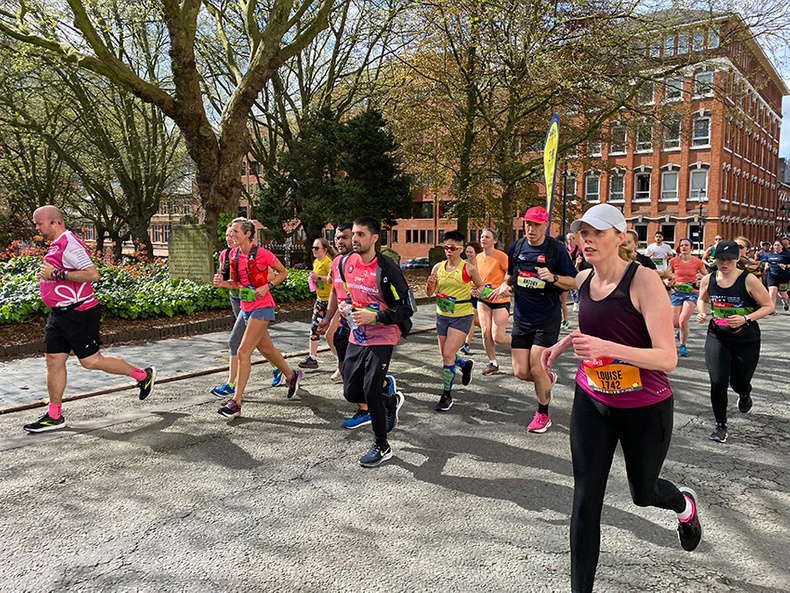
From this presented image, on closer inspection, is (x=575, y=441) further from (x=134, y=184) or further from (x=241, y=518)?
(x=134, y=184)

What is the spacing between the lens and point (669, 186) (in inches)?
1844

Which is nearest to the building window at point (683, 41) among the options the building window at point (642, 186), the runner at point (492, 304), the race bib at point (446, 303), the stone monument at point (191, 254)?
the runner at point (492, 304)

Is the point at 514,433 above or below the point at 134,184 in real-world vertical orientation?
below

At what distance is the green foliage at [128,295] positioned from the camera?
9.91 meters

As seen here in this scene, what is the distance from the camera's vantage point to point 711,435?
17.3 feet

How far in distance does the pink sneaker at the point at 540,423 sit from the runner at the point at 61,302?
13.9 ft

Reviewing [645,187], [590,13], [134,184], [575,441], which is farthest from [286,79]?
[645,187]

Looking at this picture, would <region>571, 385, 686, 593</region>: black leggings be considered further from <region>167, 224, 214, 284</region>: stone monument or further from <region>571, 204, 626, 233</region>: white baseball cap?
<region>167, 224, 214, 284</region>: stone monument

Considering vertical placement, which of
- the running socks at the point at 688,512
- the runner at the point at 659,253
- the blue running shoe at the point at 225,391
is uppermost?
the runner at the point at 659,253

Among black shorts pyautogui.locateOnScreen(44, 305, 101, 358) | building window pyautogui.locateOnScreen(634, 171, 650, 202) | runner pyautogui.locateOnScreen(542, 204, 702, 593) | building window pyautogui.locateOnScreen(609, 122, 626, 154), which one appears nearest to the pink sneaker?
runner pyautogui.locateOnScreen(542, 204, 702, 593)

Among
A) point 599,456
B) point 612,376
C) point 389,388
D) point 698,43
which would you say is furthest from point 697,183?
point 599,456

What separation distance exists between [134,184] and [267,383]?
1010 inches

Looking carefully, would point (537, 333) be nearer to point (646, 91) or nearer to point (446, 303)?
point (446, 303)

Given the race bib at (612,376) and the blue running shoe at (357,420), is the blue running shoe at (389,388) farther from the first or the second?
the race bib at (612,376)
